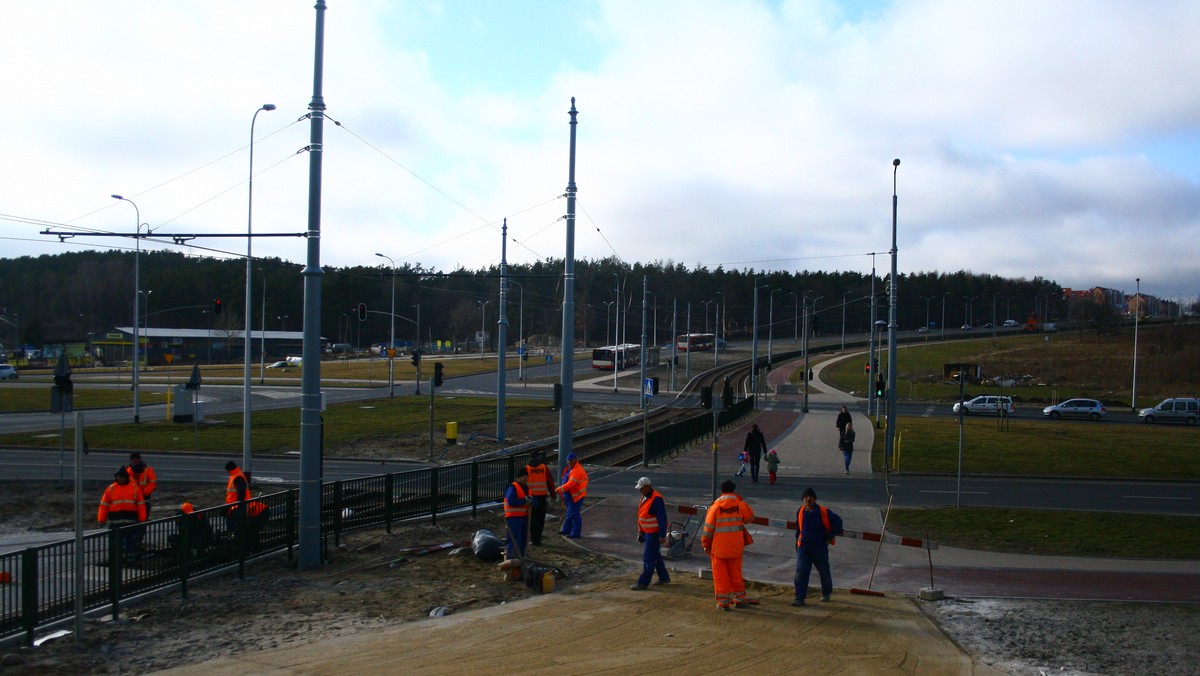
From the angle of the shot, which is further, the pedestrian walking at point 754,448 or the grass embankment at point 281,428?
the grass embankment at point 281,428

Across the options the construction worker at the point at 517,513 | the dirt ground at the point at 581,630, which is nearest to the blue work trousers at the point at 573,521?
the dirt ground at the point at 581,630

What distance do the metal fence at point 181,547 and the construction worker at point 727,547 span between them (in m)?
7.13

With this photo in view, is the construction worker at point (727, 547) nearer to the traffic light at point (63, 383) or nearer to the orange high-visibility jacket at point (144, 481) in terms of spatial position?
the traffic light at point (63, 383)

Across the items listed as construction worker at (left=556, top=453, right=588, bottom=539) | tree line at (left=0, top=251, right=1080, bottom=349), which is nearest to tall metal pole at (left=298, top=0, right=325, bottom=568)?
construction worker at (left=556, top=453, right=588, bottom=539)

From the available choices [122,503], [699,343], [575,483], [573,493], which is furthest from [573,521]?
[699,343]

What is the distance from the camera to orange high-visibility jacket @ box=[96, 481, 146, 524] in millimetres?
14453

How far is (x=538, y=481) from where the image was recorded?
50.6 ft

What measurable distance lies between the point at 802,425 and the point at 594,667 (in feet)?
128

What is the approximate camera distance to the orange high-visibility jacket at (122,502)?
14453 mm

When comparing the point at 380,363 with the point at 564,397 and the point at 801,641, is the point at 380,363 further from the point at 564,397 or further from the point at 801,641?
the point at 801,641

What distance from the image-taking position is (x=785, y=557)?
15688 millimetres

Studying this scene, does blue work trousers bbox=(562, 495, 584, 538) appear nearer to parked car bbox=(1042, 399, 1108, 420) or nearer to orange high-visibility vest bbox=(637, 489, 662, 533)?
orange high-visibility vest bbox=(637, 489, 662, 533)

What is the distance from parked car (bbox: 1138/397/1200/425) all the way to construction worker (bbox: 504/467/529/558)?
181 ft

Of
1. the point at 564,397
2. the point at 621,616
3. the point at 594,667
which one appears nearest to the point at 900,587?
the point at 621,616
